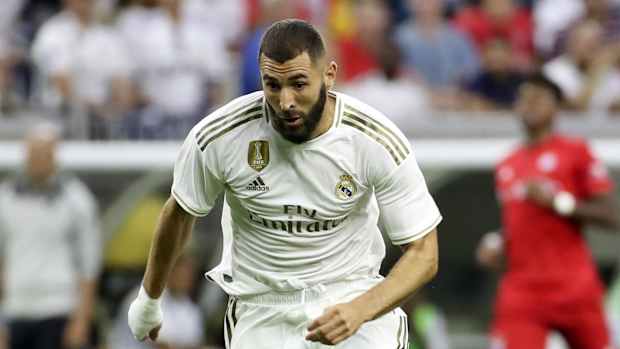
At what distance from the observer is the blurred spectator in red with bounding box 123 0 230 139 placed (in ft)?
38.8

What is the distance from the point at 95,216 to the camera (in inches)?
472

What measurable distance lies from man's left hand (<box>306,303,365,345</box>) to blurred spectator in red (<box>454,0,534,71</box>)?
299 inches

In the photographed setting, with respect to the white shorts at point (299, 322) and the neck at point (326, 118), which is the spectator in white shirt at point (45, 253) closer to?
the white shorts at point (299, 322)

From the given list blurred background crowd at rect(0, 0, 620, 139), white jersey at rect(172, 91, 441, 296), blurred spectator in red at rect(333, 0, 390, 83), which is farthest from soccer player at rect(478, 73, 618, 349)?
white jersey at rect(172, 91, 441, 296)

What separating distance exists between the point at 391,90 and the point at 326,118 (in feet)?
21.0

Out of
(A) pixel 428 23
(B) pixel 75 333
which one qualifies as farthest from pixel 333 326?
(A) pixel 428 23

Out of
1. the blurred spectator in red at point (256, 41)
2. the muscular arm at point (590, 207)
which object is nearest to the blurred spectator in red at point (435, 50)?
the blurred spectator in red at point (256, 41)

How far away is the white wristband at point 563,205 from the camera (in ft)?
29.5

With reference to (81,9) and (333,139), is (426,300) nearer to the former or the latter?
(81,9)

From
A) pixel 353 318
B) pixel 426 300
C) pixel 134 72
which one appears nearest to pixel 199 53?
pixel 134 72

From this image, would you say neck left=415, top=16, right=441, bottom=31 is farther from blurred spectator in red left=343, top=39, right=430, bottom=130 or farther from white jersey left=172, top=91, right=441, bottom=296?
white jersey left=172, top=91, right=441, bottom=296

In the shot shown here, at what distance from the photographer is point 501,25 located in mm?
12633

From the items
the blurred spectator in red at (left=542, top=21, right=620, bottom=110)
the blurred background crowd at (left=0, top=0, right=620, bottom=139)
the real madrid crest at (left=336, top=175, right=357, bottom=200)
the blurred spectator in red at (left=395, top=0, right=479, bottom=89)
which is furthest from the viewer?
the blurred spectator in red at (left=395, top=0, right=479, bottom=89)

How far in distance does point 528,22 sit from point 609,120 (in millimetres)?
1561
